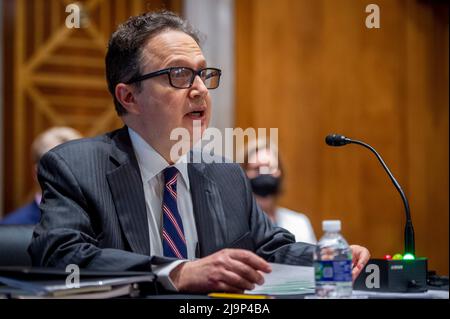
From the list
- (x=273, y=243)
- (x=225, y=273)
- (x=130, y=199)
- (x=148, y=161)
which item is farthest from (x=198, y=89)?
(x=225, y=273)

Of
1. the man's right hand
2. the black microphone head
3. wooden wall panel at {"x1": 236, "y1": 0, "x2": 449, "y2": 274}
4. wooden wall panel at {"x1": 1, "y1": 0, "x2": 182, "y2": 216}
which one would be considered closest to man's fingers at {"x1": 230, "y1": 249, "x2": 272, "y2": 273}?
the man's right hand

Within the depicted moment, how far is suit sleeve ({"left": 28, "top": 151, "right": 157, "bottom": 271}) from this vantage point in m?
1.64

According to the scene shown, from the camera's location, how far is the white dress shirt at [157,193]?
1930 mm

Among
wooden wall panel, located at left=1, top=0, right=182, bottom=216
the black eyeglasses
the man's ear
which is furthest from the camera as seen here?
wooden wall panel, located at left=1, top=0, right=182, bottom=216

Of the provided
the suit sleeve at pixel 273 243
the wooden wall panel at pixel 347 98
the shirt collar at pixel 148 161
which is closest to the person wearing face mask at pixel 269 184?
the wooden wall panel at pixel 347 98

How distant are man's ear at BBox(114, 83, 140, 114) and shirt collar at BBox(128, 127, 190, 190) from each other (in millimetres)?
83

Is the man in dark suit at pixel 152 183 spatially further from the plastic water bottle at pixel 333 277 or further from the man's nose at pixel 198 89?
the plastic water bottle at pixel 333 277

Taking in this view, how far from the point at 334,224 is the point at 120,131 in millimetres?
796

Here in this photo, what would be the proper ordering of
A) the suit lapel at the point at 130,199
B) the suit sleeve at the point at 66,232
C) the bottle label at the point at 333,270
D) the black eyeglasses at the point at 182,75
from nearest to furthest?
1. the bottle label at the point at 333,270
2. the suit sleeve at the point at 66,232
3. the suit lapel at the point at 130,199
4. the black eyeglasses at the point at 182,75

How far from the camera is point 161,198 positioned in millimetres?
1968

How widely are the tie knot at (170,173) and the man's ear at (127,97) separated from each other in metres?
0.20

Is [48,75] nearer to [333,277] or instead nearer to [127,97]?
[127,97]

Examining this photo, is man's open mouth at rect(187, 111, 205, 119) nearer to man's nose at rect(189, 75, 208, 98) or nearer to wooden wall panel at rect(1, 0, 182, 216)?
man's nose at rect(189, 75, 208, 98)
